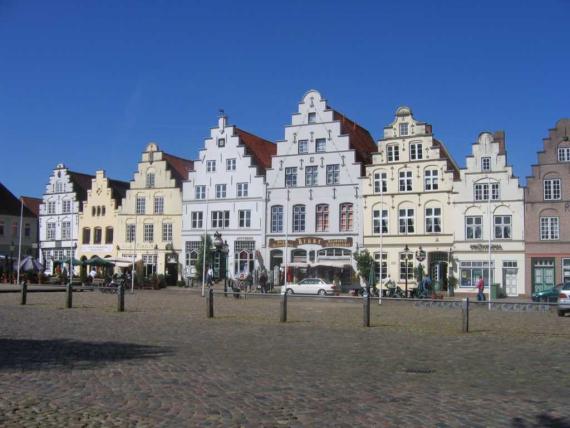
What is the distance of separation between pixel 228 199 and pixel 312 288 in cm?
1615

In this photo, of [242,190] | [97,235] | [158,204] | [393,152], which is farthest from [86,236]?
[393,152]

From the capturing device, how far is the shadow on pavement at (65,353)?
38.2ft

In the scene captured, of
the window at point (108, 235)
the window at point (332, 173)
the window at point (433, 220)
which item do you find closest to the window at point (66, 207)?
the window at point (108, 235)

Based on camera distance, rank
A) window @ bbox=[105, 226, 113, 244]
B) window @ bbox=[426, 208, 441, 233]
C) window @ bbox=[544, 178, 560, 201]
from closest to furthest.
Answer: window @ bbox=[544, 178, 560, 201] → window @ bbox=[426, 208, 441, 233] → window @ bbox=[105, 226, 113, 244]

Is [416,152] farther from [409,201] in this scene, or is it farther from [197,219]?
[197,219]

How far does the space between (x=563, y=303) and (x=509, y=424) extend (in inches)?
809

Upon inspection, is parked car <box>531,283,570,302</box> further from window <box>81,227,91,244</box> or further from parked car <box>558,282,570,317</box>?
window <box>81,227,91,244</box>

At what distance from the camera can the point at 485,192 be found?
49.7 meters

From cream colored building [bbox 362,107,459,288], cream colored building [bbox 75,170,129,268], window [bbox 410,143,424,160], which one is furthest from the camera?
cream colored building [bbox 75,170,129,268]

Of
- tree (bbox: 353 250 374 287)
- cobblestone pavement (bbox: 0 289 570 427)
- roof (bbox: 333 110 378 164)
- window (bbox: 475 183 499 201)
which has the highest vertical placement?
roof (bbox: 333 110 378 164)

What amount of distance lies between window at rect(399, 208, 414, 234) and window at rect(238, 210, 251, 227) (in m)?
13.5

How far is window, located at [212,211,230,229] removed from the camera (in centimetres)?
5966

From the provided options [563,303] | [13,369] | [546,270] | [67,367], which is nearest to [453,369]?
[67,367]

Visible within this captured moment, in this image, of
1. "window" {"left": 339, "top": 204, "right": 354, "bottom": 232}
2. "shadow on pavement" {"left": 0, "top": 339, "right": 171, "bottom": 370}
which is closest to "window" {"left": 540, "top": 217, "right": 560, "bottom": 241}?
"window" {"left": 339, "top": 204, "right": 354, "bottom": 232}
